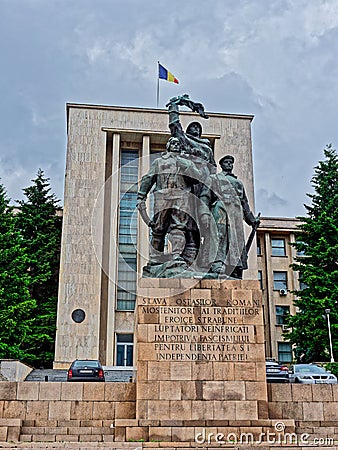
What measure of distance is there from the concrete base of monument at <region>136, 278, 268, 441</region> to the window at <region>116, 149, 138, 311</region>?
24.5 meters

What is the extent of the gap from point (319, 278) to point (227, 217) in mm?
17275

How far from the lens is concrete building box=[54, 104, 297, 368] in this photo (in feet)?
114

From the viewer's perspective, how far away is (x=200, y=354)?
10.1 m

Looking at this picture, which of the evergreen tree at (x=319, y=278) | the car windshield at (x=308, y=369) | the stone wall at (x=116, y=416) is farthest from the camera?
the evergreen tree at (x=319, y=278)

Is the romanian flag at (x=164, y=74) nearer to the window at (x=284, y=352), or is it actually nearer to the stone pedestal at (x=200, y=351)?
the stone pedestal at (x=200, y=351)

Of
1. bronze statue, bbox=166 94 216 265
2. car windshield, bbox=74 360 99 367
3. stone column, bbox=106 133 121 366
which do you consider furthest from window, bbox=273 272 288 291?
bronze statue, bbox=166 94 216 265

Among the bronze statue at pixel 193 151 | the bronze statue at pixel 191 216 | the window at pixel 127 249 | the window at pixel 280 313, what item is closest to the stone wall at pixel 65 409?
the bronze statue at pixel 191 216

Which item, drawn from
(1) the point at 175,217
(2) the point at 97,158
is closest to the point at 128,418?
(1) the point at 175,217

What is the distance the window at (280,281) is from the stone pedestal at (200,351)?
33.6 meters

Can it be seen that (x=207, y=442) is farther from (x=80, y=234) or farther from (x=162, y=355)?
(x=80, y=234)

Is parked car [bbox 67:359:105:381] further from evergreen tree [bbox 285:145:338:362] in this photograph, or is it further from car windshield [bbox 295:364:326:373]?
evergreen tree [bbox 285:145:338:362]

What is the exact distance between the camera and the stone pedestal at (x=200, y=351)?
9695mm

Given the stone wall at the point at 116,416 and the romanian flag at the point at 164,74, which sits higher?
the romanian flag at the point at 164,74

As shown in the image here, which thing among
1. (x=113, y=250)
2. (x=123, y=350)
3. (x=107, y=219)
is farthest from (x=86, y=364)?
(x=107, y=219)
